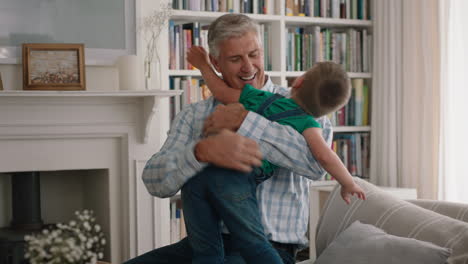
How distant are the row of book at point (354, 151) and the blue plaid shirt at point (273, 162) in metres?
2.62

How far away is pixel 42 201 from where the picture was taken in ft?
11.9

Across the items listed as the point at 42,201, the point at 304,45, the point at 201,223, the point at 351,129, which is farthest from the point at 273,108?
the point at 351,129

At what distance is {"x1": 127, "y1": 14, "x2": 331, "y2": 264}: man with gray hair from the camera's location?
144 cm

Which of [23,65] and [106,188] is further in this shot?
[106,188]

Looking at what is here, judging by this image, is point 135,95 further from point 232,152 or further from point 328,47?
point 232,152

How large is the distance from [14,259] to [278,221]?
6.81 feet

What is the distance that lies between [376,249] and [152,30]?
84.2 inches

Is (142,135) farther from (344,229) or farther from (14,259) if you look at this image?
(344,229)

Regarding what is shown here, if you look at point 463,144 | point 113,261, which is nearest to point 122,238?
A: point 113,261

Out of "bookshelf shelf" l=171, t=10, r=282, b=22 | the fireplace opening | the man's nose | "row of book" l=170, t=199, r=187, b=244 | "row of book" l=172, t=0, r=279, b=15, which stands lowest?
"row of book" l=170, t=199, r=187, b=244

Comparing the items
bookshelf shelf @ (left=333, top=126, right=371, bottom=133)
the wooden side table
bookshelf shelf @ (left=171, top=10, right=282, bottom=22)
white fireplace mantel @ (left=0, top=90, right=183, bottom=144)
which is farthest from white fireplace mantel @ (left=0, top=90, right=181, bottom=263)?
bookshelf shelf @ (left=333, top=126, right=371, bottom=133)

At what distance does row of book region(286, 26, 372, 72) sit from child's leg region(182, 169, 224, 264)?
2.74 m

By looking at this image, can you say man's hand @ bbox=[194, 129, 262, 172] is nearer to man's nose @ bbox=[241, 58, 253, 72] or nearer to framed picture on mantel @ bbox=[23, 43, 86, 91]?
man's nose @ bbox=[241, 58, 253, 72]

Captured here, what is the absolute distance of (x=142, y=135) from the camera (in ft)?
11.2
